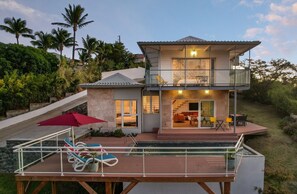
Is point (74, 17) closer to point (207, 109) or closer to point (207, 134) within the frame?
point (207, 109)

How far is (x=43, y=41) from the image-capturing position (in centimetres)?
4200

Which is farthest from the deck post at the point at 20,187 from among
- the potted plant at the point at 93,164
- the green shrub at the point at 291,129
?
the green shrub at the point at 291,129

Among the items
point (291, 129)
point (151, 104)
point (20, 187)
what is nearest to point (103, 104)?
point (151, 104)

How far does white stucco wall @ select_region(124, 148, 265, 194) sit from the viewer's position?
329 inches

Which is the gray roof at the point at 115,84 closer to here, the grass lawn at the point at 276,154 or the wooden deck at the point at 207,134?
the wooden deck at the point at 207,134

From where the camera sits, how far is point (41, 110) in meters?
20.0

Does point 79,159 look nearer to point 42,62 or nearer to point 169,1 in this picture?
point 169,1

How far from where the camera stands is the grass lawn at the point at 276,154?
9658 mm

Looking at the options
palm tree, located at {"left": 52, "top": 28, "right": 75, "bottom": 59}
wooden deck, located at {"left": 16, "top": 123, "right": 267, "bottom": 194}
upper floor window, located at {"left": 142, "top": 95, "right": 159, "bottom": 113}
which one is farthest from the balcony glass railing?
palm tree, located at {"left": 52, "top": 28, "right": 75, "bottom": 59}

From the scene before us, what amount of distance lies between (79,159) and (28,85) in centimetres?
1531

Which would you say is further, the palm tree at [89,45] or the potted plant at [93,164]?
the palm tree at [89,45]

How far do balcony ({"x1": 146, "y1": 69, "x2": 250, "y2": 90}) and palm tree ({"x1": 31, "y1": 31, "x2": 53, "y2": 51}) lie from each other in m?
34.7

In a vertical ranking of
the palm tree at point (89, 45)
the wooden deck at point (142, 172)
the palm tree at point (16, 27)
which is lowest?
the wooden deck at point (142, 172)

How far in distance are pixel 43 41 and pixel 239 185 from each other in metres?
45.3
